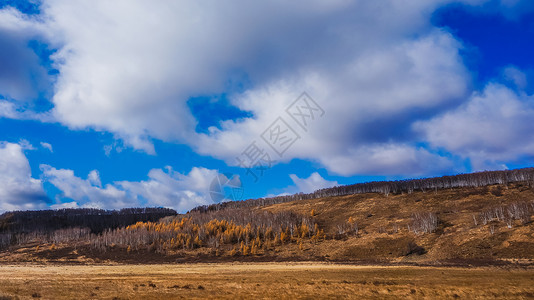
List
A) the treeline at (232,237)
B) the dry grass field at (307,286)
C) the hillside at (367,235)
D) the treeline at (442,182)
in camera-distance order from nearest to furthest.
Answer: the dry grass field at (307,286) < the hillside at (367,235) < the treeline at (232,237) < the treeline at (442,182)

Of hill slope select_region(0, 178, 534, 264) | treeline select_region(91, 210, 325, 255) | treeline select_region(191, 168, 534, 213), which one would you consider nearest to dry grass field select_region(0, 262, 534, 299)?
hill slope select_region(0, 178, 534, 264)

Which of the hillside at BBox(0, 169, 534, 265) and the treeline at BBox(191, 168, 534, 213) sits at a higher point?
the treeline at BBox(191, 168, 534, 213)

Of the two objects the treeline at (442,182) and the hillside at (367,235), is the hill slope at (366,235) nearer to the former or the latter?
the hillside at (367,235)

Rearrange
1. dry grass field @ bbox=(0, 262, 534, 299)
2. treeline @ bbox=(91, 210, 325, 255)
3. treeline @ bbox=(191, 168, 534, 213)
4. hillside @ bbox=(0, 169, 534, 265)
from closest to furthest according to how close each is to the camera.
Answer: dry grass field @ bbox=(0, 262, 534, 299) → hillside @ bbox=(0, 169, 534, 265) → treeline @ bbox=(91, 210, 325, 255) → treeline @ bbox=(191, 168, 534, 213)

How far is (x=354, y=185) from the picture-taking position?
360 ft

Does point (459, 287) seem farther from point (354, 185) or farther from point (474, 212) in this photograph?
point (354, 185)

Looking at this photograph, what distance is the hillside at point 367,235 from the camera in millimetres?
42031

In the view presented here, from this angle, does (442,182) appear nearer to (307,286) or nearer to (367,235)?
(367,235)

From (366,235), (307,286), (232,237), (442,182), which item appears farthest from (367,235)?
(442,182)

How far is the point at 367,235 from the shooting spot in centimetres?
5706

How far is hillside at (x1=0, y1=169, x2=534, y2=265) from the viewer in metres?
42.0

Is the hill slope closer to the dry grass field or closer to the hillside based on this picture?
the hillside

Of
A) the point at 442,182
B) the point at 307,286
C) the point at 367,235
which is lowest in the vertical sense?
the point at 307,286

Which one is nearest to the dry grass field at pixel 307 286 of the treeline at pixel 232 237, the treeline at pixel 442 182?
the treeline at pixel 232 237
